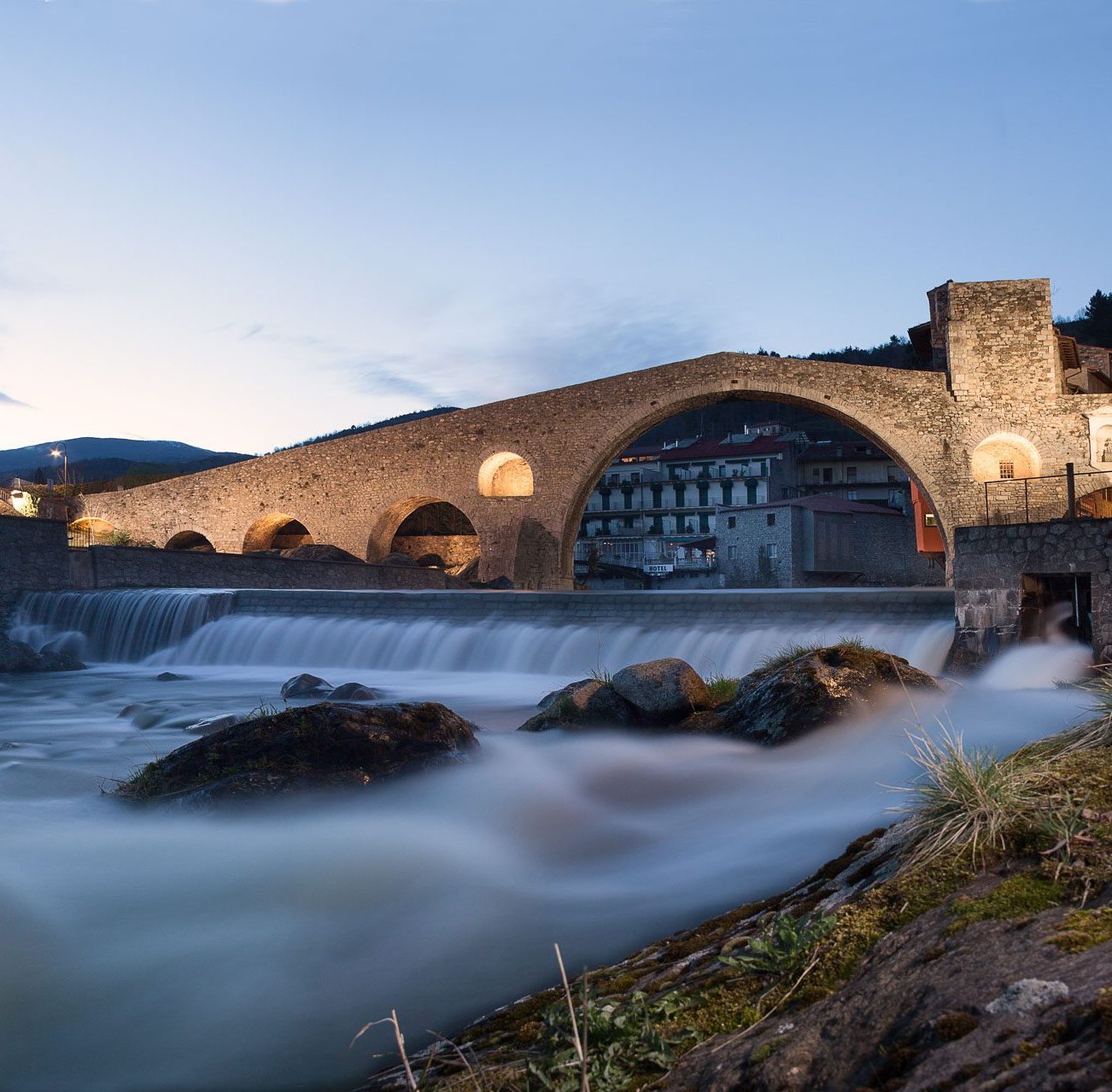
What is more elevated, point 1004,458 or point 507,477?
point 507,477

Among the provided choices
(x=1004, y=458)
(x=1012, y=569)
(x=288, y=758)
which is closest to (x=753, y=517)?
(x=1004, y=458)

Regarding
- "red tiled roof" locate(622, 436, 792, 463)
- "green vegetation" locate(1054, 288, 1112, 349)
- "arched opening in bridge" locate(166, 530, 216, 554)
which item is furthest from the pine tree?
"arched opening in bridge" locate(166, 530, 216, 554)

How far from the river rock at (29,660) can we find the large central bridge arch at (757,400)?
16.3 metres

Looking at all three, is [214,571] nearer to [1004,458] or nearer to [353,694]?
[353,694]

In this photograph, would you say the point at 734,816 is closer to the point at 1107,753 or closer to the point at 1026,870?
the point at 1107,753

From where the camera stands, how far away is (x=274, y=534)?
111ft

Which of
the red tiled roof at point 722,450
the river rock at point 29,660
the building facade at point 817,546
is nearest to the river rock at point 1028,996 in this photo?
the river rock at point 29,660

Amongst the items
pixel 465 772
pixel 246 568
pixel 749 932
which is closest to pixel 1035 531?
pixel 465 772

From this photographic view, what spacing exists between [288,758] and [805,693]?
3.15m

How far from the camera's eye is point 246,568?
19.3 metres

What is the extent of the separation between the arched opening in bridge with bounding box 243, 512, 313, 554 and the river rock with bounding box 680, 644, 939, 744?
25.0m

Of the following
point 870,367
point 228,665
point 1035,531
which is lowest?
point 228,665

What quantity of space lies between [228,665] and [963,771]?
1327cm

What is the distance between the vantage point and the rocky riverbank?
4.32ft
